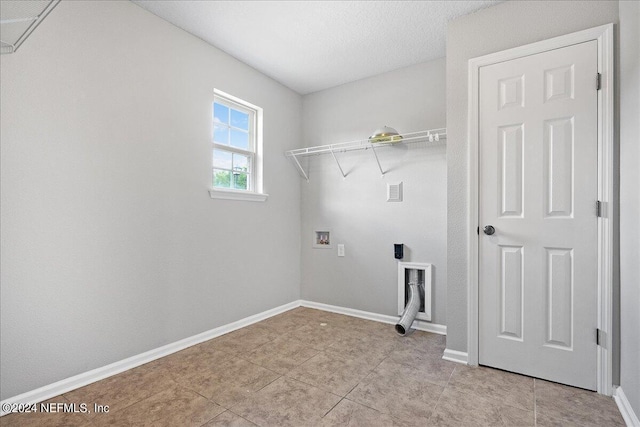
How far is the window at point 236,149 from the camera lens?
289cm

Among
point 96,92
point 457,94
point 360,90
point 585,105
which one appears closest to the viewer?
point 585,105

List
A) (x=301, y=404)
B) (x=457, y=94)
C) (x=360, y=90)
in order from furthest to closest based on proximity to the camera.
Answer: (x=360, y=90) < (x=457, y=94) < (x=301, y=404)

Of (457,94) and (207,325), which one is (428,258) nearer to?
(457,94)

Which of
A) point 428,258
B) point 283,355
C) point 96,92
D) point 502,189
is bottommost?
point 283,355

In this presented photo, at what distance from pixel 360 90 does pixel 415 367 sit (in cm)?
265

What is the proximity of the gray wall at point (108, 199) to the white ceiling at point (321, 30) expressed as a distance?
8.7 inches

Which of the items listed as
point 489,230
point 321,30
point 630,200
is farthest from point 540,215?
point 321,30

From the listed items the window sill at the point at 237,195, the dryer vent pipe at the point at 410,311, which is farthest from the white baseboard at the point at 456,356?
the window sill at the point at 237,195

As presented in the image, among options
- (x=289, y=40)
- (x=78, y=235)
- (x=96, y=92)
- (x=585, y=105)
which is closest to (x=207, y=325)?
(x=78, y=235)

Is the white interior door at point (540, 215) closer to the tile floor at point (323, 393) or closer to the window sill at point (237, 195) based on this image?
the tile floor at point (323, 393)

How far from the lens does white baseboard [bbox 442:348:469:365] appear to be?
220cm

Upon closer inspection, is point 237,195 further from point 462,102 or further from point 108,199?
point 462,102

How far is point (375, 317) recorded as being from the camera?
3.18 meters

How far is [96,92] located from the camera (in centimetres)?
201
